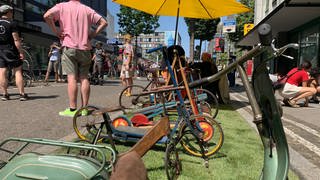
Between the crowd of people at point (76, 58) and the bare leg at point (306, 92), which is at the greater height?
the crowd of people at point (76, 58)

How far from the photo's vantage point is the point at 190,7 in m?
6.77

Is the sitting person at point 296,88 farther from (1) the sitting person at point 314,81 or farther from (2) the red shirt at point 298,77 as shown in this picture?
(1) the sitting person at point 314,81

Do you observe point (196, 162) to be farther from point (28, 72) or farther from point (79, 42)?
point (28, 72)

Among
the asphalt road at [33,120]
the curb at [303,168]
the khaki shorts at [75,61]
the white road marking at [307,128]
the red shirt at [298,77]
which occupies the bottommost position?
the white road marking at [307,128]

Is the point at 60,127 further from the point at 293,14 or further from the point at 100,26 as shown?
the point at 293,14

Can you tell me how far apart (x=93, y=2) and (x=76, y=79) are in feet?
176

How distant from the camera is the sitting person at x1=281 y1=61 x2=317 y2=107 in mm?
10211

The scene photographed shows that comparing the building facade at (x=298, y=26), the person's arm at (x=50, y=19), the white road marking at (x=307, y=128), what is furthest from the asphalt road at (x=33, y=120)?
the building facade at (x=298, y=26)

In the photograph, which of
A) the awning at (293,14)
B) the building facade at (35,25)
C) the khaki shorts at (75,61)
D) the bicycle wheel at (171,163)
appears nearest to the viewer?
the bicycle wheel at (171,163)

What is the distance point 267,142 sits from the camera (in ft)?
6.63

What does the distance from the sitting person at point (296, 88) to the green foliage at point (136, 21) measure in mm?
32060

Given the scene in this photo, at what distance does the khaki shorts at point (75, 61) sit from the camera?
18.2 ft

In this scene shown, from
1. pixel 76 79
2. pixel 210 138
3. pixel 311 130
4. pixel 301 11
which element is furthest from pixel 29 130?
pixel 301 11

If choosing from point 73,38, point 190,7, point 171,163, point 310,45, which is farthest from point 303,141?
point 310,45
